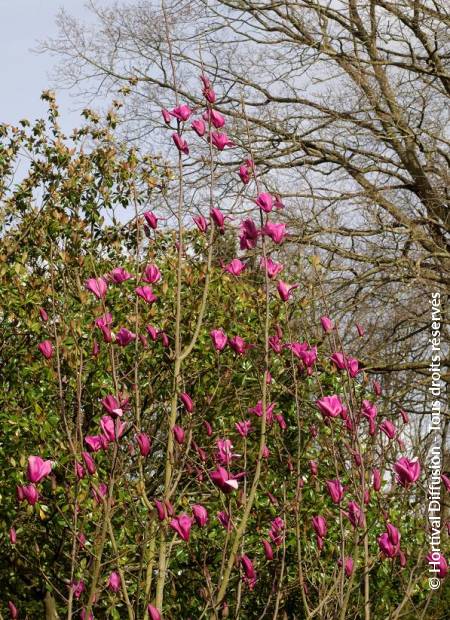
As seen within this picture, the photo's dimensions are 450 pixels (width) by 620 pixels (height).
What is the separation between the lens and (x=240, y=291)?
5.42 m

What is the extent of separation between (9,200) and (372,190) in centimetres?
390

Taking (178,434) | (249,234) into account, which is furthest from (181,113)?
(178,434)

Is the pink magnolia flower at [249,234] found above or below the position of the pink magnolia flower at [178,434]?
above

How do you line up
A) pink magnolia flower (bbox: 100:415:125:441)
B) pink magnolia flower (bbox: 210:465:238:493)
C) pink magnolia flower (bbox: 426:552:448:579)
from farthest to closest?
pink magnolia flower (bbox: 426:552:448:579) → pink magnolia flower (bbox: 100:415:125:441) → pink magnolia flower (bbox: 210:465:238:493)

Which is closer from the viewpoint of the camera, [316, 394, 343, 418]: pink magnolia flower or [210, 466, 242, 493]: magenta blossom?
[210, 466, 242, 493]: magenta blossom

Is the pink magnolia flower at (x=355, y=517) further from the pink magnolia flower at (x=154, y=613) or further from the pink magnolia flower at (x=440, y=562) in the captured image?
the pink magnolia flower at (x=154, y=613)

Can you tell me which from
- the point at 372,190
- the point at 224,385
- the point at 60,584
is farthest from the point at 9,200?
the point at 372,190

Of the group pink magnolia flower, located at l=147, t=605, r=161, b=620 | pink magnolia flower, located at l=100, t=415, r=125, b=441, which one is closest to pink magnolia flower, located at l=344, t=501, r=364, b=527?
pink magnolia flower, located at l=147, t=605, r=161, b=620

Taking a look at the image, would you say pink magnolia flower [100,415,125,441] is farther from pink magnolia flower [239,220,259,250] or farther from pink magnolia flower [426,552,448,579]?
pink magnolia flower [426,552,448,579]

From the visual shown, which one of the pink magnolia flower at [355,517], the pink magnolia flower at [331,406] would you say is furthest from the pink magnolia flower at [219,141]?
the pink magnolia flower at [355,517]

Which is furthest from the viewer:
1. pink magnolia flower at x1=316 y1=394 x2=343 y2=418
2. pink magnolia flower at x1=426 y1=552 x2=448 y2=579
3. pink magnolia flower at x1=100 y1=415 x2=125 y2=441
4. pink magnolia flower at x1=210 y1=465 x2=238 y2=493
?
pink magnolia flower at x1=426 y1=552 x2=448 y2=579

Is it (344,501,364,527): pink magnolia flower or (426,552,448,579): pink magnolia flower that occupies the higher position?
(344,501,364,527): pink magnolia flower

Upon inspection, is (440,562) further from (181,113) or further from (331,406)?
(181,113)

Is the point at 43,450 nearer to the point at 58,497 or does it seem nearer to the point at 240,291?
the point at 58,497
